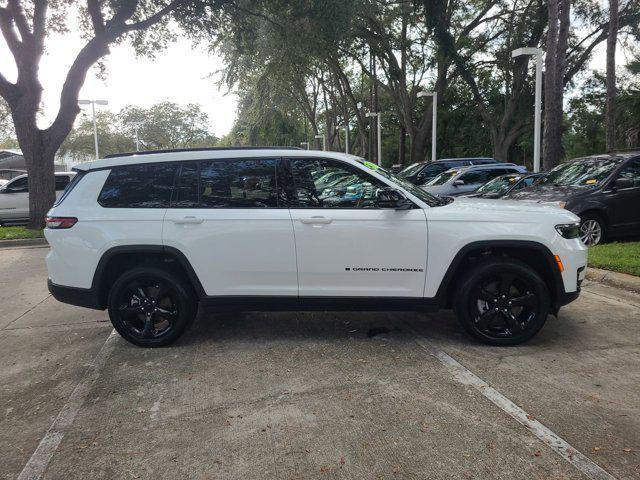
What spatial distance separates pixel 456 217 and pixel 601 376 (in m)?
1.65

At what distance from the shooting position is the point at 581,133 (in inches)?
1117

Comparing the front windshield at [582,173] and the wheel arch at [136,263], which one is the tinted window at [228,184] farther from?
the front windshield at [582,173]

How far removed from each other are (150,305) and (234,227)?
42.9 inches

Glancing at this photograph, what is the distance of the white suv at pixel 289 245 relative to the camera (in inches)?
171

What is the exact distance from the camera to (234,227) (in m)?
4.44

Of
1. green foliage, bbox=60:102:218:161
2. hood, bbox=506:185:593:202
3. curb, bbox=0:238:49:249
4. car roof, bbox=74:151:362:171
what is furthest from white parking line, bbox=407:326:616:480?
green foliage, bbox=60:102:218:161

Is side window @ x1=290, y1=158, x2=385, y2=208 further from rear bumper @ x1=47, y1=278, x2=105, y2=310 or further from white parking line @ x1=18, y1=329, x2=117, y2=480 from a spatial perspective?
white parking line @ x1=18, y1=329, x2=117, y2=480

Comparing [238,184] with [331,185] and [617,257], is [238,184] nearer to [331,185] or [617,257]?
[331,185]

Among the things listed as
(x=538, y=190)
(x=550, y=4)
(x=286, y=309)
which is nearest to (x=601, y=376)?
(x=286, y=309)

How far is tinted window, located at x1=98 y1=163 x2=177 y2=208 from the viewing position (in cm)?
462

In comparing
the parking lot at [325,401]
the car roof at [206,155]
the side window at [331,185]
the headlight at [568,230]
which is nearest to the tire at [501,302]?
the parking lot at [325,401]

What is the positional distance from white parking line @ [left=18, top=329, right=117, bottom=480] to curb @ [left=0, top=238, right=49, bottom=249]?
8.65m

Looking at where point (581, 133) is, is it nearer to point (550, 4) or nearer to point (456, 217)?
point (550, 4)

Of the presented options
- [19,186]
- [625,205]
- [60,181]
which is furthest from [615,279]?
[19,186]
